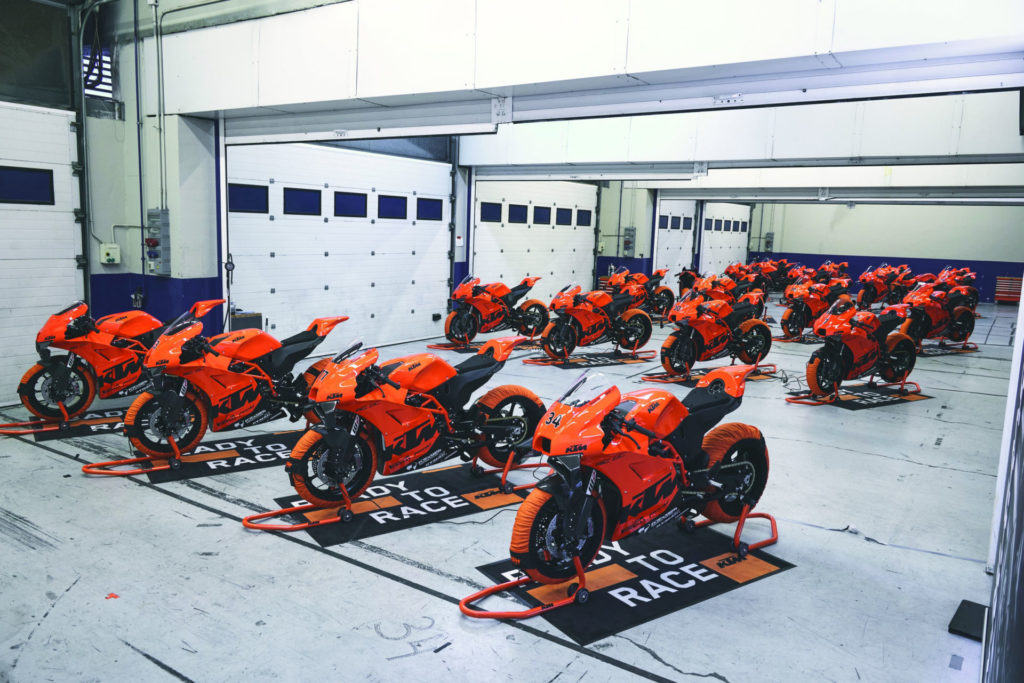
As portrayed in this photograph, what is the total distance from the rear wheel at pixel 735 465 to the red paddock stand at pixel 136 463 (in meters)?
3.67

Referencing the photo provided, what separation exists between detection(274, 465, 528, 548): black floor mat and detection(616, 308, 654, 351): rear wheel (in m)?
5.52

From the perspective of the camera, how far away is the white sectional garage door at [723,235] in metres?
22.9

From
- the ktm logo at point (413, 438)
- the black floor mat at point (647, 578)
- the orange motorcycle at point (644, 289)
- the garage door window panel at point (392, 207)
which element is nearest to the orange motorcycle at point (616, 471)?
the black floor mat at point (647, 578)

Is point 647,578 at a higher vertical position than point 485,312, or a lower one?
lower

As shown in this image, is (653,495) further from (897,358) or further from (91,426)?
(897,358)

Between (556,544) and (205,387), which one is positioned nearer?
(556,544)

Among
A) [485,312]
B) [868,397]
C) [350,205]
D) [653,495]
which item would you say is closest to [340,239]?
[350,205]

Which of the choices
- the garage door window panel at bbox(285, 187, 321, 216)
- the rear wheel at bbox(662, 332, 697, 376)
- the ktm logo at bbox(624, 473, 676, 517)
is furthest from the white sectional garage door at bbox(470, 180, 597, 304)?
the ktm logo at bbox(624, 473, 676, 517)

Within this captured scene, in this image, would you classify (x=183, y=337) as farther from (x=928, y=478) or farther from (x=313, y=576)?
(x=928, y=478)

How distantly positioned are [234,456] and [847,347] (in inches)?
254

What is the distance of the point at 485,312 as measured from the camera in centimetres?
1096

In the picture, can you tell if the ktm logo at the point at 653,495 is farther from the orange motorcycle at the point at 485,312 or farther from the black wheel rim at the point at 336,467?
the orange motorcycle at the point at 485,312

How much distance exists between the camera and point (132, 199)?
767cm

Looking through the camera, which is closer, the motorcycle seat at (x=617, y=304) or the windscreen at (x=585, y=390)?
the windscreen at (x=585, y=390)
